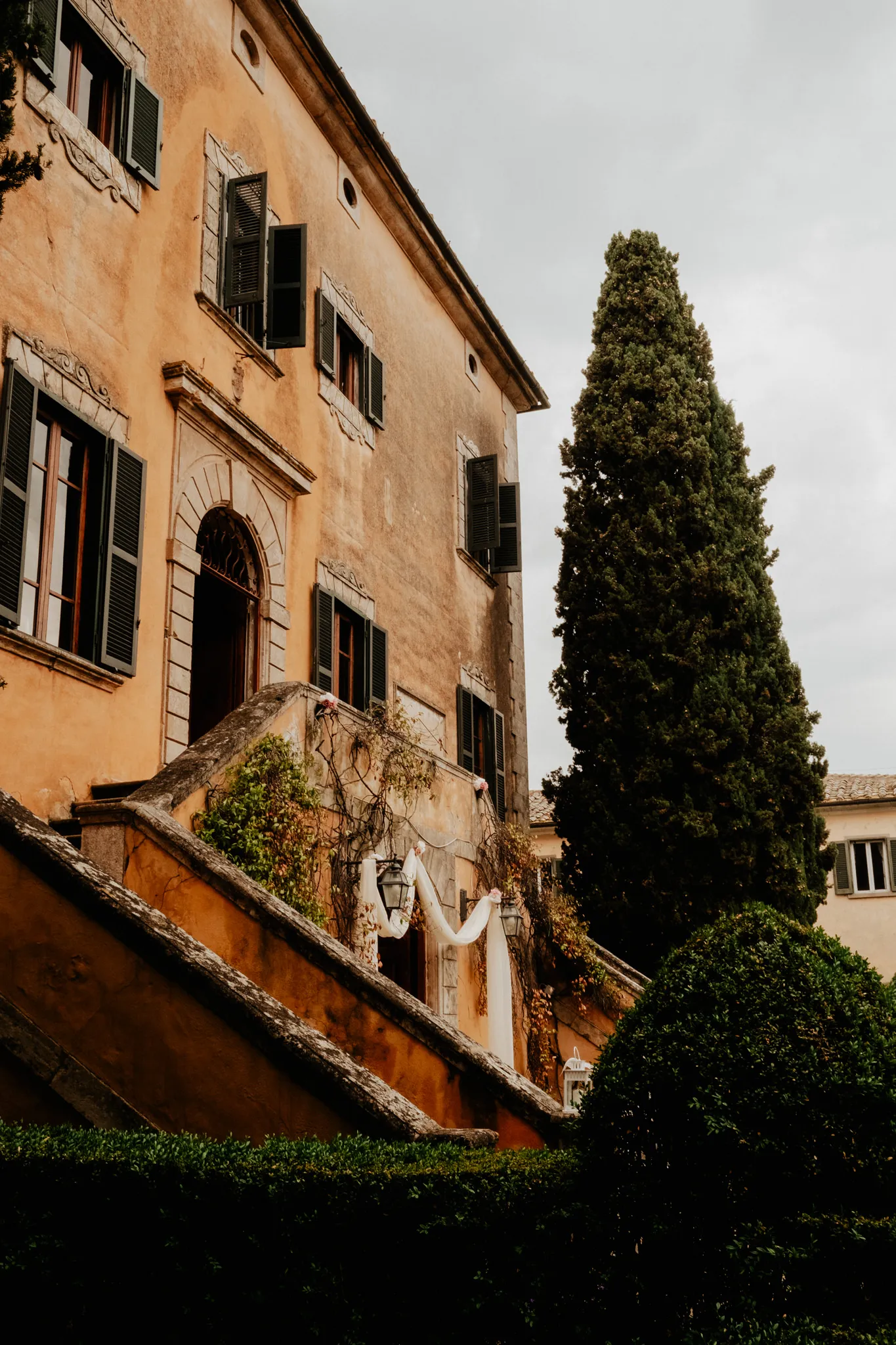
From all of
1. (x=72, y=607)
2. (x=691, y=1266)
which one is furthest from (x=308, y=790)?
(x=691, y=1266)

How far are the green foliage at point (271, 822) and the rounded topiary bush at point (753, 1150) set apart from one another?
4.02m

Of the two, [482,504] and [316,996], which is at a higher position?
[482,504]

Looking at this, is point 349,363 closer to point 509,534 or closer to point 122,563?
point 509,534

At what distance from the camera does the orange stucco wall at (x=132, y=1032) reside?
17.5ft

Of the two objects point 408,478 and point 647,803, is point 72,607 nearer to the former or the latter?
point 408,478

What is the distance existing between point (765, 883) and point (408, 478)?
6.70 metres

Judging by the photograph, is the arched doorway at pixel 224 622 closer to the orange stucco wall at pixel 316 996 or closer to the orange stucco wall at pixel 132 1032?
the orange stucco wall at pixel 316 996

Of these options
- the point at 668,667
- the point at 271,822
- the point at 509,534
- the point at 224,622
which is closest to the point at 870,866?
the point at 668,667

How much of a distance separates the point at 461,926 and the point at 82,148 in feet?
23.5

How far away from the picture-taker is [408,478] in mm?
14781

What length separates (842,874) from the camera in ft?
98.5

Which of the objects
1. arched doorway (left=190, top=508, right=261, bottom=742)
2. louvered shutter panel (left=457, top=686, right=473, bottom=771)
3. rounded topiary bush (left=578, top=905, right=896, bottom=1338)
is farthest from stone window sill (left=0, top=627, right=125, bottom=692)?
louvered shutter panel (left=457, top=686, right=473, bottom=771)

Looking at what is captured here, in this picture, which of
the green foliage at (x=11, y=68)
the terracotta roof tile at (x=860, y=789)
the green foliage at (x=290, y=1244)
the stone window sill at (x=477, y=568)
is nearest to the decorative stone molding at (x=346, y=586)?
the stone window sill at (x=477, y=568)

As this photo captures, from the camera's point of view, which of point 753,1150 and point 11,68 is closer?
point 753,1150
